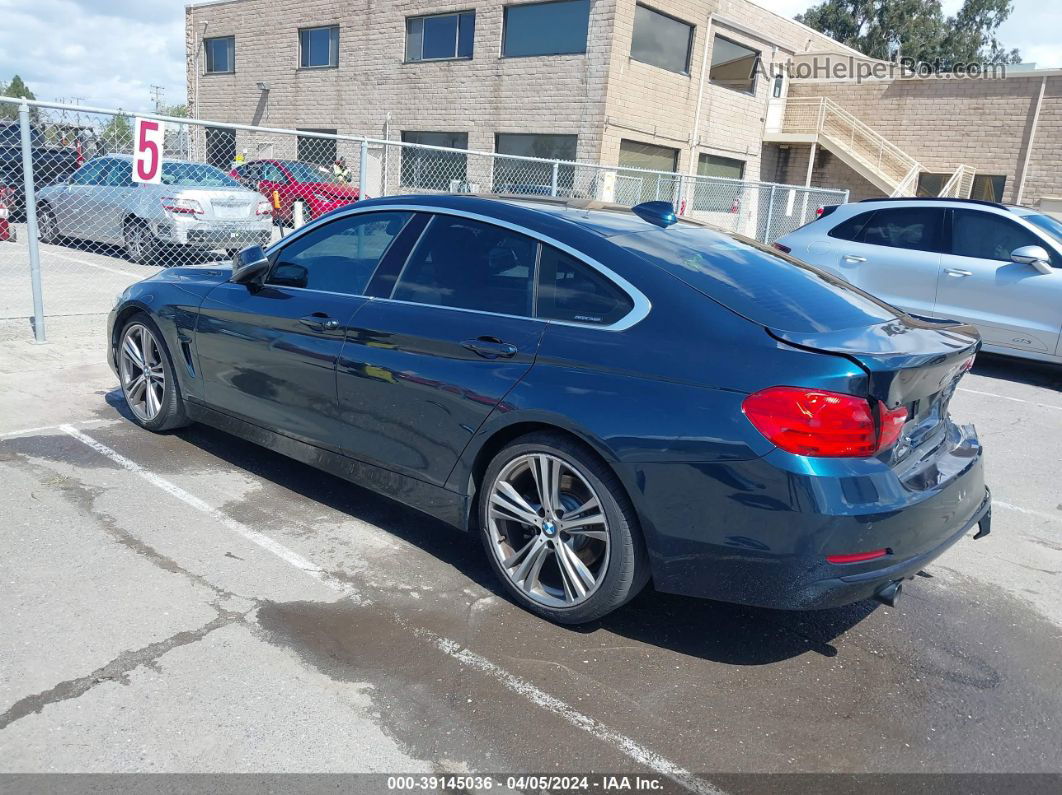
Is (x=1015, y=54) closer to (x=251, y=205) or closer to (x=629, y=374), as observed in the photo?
(x=251, y=205)

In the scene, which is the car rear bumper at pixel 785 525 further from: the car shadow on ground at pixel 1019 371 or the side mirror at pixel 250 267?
the car shadow on ground at pixel 1019 371

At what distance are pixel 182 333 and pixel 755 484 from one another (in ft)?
11.7

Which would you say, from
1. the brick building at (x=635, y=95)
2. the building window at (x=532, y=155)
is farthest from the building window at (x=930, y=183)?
the building window at (x=532, y=155)

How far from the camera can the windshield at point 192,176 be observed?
11.8 meters

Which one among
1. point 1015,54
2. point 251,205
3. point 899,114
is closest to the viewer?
point 251,205

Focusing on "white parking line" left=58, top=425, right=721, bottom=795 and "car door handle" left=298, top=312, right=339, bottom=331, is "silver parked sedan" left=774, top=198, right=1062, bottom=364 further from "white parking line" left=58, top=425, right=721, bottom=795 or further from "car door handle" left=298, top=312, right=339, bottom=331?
"white parking line" left=58, top=425, right=721, bottom=795

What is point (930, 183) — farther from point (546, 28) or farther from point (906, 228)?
point (906, 228)

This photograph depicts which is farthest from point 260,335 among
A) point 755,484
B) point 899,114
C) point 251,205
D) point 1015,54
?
point 1015,54

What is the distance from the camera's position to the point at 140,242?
39.3 feet

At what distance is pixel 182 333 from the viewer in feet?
16.5

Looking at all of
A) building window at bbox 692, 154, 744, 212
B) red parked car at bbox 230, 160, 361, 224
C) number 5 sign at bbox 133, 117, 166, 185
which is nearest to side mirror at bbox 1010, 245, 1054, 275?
number 5 sign at bbox 133, 117, 166, 185

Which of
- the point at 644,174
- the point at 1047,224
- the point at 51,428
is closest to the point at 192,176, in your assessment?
the point at 51,428

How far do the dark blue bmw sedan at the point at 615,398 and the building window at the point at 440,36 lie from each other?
59.9 ft

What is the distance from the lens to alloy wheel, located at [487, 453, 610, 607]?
3.32 metres
